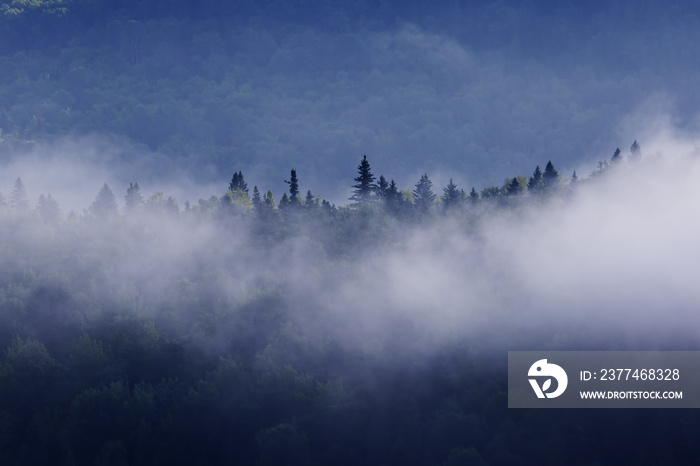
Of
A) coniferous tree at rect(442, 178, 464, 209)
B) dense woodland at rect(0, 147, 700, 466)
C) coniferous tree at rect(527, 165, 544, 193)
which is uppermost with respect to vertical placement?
coniferous tree at rect(527, 165, 544, 193)

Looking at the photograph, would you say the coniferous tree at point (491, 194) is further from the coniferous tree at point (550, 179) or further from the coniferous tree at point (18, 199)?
the coniferous tree at point (18, 199)

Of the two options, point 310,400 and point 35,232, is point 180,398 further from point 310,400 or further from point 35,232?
point 35,232

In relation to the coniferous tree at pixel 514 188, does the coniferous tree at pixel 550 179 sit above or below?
above

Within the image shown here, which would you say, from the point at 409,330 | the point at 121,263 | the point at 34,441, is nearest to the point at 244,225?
the point at 121,263

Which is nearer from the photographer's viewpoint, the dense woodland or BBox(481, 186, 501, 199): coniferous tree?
the dense woodland

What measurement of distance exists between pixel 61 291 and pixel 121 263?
56.4ft

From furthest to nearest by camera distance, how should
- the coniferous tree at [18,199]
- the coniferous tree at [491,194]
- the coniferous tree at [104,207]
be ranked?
1. the coniferous tree at [18,199]
2. the coniferous tree at [104,207]
3. the coniferous tree at [491,194]

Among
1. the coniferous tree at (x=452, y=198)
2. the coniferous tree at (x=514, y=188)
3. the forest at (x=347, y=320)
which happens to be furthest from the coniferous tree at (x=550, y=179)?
the coniferous tree at (x=452, y=198)

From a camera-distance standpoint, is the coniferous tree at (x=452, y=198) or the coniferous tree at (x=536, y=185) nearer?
the coniferous tree at (x=536, y=185)

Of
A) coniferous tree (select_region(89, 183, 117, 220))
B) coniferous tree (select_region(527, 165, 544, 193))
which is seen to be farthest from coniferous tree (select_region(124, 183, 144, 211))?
coniferous tree (select_region(527, 165, 544, 193))

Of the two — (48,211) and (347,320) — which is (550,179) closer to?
(347,320)

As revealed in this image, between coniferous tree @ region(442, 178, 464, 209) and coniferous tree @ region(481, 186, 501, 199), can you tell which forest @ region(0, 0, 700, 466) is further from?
coniferous tree @ region(481, 186, 501, 199)

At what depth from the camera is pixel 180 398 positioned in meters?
107

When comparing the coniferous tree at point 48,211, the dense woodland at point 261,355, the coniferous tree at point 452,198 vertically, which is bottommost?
the dense woodland at point 261,355
